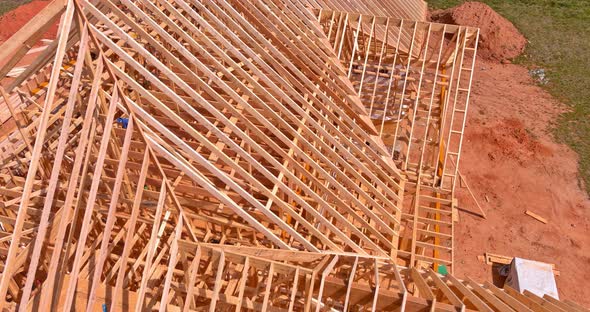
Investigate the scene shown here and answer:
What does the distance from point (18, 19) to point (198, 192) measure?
20209mm

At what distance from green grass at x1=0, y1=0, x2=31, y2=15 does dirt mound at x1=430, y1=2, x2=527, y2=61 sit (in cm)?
2501

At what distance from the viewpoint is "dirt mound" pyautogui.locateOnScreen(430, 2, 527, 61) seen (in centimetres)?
2069

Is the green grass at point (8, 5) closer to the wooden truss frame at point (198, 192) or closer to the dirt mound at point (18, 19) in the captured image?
the dirt mound at point (18, 19)

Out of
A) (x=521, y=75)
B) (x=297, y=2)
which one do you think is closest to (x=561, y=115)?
(x=521, y=75)

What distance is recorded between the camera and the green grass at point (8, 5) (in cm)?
2317

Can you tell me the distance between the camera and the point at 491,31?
21.1 m

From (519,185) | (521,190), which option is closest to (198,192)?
(521,190)

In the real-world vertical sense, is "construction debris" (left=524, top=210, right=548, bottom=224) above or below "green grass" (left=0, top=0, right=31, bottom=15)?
below

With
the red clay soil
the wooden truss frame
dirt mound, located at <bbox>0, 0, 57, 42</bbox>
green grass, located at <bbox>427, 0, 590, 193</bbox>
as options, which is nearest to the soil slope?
the red clay soil

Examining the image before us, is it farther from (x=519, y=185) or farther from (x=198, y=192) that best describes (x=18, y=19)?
(x=519, y=185)

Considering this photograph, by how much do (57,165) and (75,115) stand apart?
583 cm

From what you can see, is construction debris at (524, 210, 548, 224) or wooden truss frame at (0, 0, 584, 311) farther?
construction debris at (524, 210, 548, 224)

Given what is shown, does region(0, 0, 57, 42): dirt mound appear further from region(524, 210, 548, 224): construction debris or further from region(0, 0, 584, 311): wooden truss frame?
region(524, 210, 548, 224): construction debris

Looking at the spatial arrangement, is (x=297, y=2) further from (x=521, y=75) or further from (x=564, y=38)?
(x=564, y=38)
